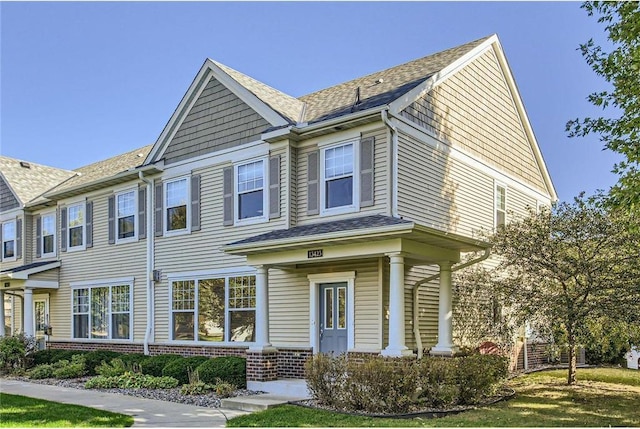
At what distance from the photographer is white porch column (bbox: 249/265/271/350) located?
44.9 ft

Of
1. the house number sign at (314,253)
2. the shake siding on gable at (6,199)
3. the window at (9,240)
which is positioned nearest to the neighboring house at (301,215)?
the house number sign at (314,253)

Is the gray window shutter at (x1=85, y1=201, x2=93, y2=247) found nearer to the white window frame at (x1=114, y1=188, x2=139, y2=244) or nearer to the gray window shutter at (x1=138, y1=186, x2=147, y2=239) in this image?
the white window frame at (x1=114, y1=188, x2=139, y2=244)

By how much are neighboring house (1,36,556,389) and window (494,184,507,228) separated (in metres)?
0.06

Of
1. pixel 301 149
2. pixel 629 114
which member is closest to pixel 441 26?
pixel 301 149

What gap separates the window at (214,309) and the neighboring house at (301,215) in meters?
0.05

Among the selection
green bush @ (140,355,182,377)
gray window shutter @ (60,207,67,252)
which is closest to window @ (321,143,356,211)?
green bush @ (140,355,182,377)

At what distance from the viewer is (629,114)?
37.9 ft

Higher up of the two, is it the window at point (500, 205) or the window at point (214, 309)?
the window at point (500, 205)

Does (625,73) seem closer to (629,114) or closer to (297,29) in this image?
(629,114)

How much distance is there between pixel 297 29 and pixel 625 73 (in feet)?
25.6

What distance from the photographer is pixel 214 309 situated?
1628cm

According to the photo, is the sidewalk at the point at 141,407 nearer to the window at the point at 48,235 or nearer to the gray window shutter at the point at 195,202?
the gray window shutter at the point at 195,202

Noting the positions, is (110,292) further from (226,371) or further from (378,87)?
(378,87)

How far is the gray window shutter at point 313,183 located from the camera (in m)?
14.2
